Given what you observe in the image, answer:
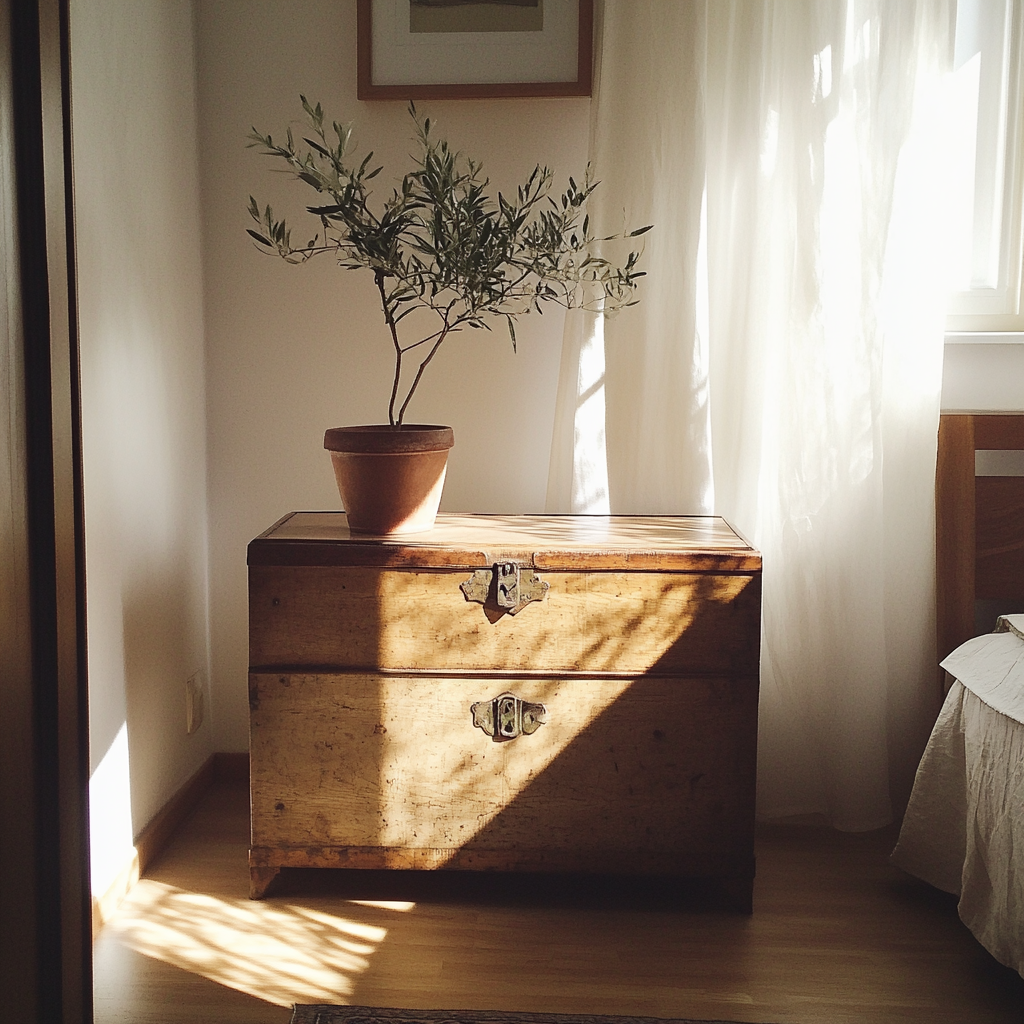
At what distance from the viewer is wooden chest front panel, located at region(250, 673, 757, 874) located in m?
1.72

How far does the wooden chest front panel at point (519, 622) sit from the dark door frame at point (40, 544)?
511 mm

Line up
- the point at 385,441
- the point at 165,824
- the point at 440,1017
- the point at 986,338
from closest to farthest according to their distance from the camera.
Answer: the point at 440,1017
the point at 385,441
the point at 165,824
the point at 986,338

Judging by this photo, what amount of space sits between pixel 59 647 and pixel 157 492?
84cm

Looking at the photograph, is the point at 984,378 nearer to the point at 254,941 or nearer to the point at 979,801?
the point at 979,801

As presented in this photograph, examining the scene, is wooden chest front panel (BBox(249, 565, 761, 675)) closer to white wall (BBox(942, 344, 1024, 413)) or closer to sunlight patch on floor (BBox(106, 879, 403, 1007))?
sunlight patch on floor (BBox(106, 879, 403, 1007))

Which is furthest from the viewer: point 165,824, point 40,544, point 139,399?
point 165,824

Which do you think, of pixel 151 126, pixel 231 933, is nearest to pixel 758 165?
pixel 151 126

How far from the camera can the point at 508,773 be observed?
1.73 meters

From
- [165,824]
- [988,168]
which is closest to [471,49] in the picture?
[988,168]

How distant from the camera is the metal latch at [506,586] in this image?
1685mm

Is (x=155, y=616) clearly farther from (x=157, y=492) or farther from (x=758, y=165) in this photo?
(x=758, y=165)

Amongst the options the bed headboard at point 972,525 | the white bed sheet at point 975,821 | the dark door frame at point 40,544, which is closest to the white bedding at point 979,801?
Answer: the white bed sheet at point 975,821

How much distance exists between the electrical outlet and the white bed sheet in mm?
1429

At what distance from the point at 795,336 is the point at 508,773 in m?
1.01
